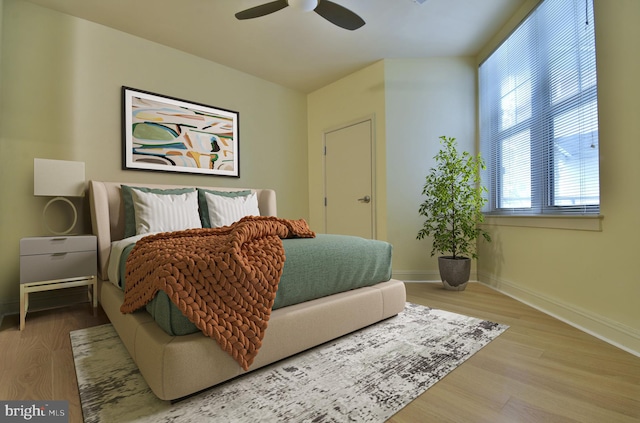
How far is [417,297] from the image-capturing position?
280 centimetres

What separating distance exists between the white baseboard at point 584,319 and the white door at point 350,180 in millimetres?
1593

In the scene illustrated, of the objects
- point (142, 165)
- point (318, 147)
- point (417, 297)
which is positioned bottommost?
point (417, 297)

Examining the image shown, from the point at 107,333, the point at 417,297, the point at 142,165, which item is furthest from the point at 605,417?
the point at 142,165

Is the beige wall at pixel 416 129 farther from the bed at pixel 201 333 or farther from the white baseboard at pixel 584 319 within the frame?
the bed at pixel 201 333

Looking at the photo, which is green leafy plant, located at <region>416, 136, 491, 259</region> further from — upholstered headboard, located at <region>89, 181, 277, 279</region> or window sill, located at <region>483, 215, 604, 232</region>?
upholstered headboard, located at <region>89, 181, 277, 279</region>

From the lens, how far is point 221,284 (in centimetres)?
126

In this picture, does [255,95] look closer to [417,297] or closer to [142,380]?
[417,297]

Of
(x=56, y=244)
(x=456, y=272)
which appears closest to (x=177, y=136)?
(x=56, y=244)

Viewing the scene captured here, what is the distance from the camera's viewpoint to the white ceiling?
2611mm

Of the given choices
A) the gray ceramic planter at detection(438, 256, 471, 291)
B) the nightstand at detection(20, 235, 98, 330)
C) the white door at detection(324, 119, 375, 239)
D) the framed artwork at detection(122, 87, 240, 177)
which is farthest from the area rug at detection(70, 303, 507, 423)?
the white door at detection(324, 119, 375, 239)

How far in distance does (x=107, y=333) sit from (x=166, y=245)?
3.07 ft

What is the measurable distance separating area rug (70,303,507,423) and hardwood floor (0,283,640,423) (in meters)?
0.06

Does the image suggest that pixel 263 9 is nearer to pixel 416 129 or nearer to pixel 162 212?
pixel 162 212

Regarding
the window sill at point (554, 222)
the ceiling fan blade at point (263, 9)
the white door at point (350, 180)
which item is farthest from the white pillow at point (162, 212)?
the window sill at point (554, 222)
